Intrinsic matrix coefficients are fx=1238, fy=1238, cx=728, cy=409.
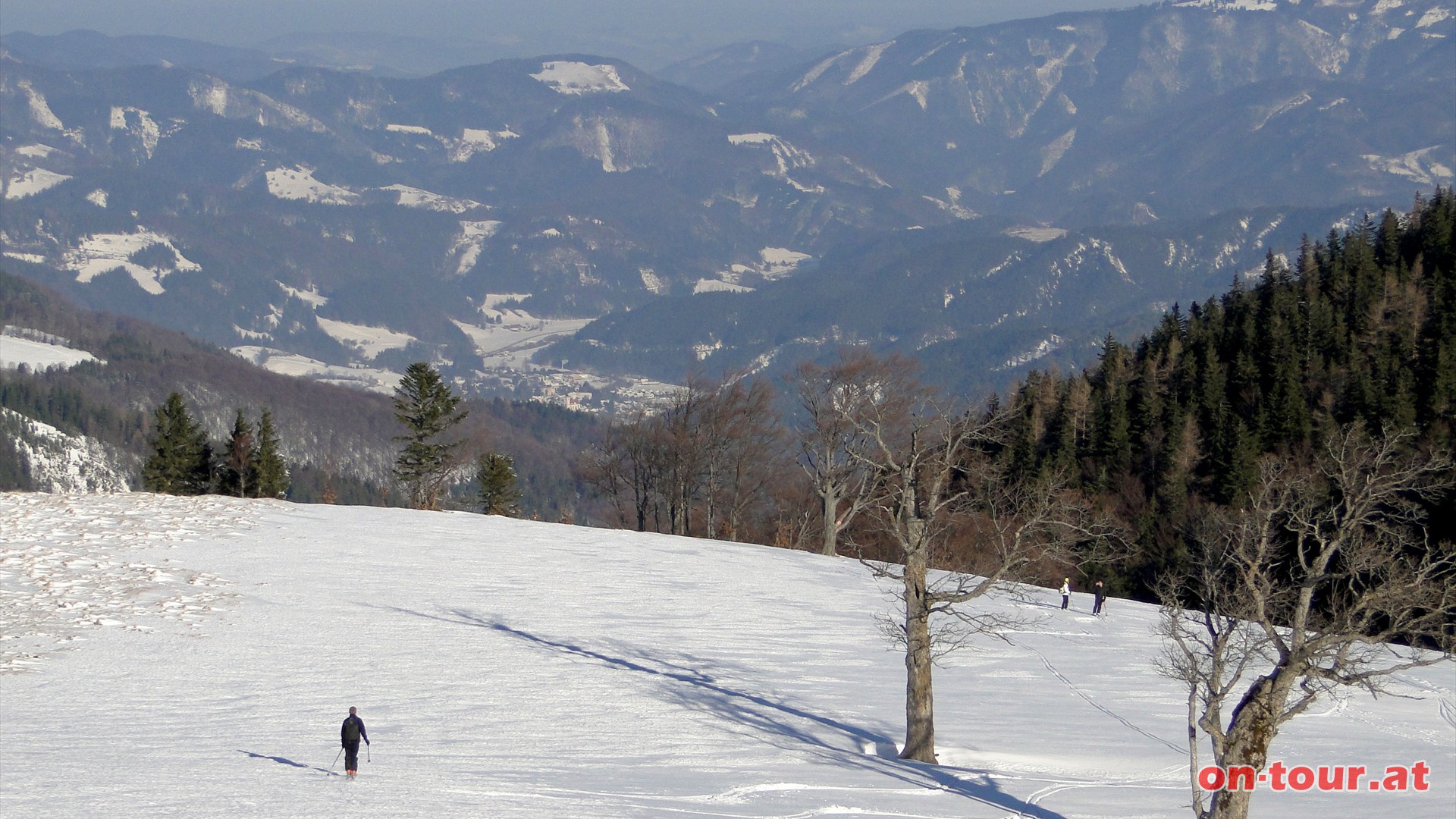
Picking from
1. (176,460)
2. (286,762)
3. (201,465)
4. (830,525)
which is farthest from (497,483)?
(286,762)

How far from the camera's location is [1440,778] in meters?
25.9

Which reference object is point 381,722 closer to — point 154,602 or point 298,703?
point 298,703

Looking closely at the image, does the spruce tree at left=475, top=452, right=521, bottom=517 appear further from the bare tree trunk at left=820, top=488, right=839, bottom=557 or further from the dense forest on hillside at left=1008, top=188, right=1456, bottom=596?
the dense forest on hillside at left=1008, top=188, right=1456, bottom=596

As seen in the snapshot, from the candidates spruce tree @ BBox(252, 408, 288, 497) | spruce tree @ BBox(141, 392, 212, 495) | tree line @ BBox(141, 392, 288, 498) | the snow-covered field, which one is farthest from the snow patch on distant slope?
the snow-covered field

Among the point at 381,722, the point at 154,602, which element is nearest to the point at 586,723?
the point at 381,722

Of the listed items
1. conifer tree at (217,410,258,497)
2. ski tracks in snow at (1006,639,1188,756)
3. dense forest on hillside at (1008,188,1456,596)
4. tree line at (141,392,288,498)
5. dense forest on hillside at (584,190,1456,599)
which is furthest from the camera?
dense forest on hillside at (1008,188,1456,596)

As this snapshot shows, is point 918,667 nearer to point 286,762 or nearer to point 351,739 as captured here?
point 351,739

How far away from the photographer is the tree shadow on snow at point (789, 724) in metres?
23.7

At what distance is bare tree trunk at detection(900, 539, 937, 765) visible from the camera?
25.3m

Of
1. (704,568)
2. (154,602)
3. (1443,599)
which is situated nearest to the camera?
(1443,599)

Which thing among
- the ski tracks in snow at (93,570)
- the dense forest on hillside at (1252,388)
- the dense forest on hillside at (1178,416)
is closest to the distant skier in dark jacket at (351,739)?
the ski tracks in snow at (93,570)

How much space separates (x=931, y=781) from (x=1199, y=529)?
36694 millimetres

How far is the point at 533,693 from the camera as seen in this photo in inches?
1181

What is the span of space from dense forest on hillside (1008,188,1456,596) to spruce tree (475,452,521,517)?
103 ft
